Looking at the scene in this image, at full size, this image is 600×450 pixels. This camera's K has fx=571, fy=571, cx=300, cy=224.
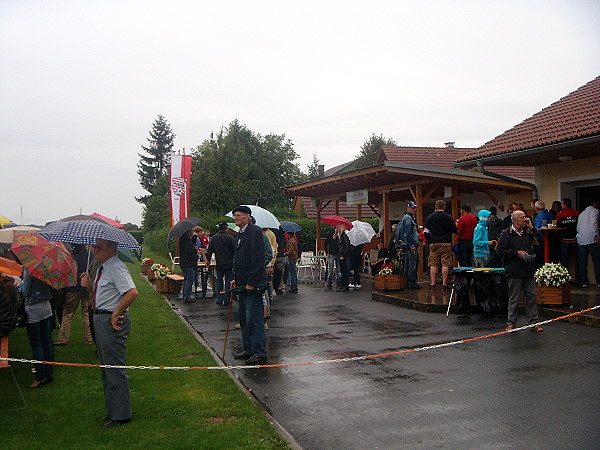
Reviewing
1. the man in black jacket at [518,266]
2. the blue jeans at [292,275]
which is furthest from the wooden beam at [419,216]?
the man in black jacket at [518,266]

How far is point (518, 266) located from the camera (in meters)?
8.30

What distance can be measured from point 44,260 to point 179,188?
13.0 meters

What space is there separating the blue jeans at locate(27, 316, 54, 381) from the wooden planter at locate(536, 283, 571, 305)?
7.59 m

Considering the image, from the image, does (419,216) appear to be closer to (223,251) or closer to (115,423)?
(223,251)

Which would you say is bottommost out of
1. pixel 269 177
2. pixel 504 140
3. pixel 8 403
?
pixel 8 403

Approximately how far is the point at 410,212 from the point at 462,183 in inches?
139

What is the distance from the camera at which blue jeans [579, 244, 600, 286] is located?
11425mm

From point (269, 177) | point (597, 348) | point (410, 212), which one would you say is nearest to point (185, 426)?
point (597, 348)

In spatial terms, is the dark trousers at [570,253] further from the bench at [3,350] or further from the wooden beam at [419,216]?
the bench at [3,350]

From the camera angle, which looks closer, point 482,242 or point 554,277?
point 554,277

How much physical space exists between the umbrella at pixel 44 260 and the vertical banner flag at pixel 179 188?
40.8 ft

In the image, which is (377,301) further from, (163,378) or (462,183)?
(163,378)

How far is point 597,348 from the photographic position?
7.23 m

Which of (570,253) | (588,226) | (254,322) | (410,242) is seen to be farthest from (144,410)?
(570,253)
